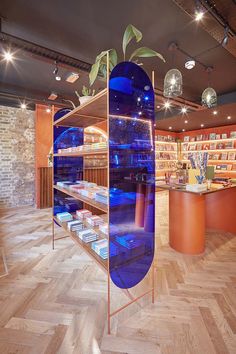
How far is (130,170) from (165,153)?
7450 millimetres

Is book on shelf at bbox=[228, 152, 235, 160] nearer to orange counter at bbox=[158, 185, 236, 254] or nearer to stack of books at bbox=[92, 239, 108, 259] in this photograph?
orange counter at bbox=[158, 185, 236, 254]

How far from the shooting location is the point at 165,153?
29.0ft

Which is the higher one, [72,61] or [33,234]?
[72,61]

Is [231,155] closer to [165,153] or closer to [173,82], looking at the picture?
[165,153]

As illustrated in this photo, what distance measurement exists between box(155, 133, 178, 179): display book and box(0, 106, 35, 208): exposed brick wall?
17.1 ft

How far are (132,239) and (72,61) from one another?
10.1ft

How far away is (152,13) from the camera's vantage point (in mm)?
2383

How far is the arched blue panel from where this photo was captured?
5.05ft

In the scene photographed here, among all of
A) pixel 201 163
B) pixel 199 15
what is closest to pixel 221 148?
pixel 201 163

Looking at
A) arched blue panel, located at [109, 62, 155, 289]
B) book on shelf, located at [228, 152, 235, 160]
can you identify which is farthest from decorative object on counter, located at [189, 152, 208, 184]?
book on shelf, located at [228, 152, 235, 160]

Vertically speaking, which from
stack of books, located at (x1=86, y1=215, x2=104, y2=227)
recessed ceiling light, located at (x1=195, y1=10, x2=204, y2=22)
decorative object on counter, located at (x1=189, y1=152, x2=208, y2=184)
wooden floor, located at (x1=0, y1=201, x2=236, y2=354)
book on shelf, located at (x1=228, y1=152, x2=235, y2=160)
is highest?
recessed ceiling light, located at (x1=195, y1=10, x2=204, y2=22)

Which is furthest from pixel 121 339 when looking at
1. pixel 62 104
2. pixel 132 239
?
pixel 62 104

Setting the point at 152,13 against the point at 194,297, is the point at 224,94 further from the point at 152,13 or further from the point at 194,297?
the point at 194,297

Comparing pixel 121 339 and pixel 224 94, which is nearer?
pixel 121 339
